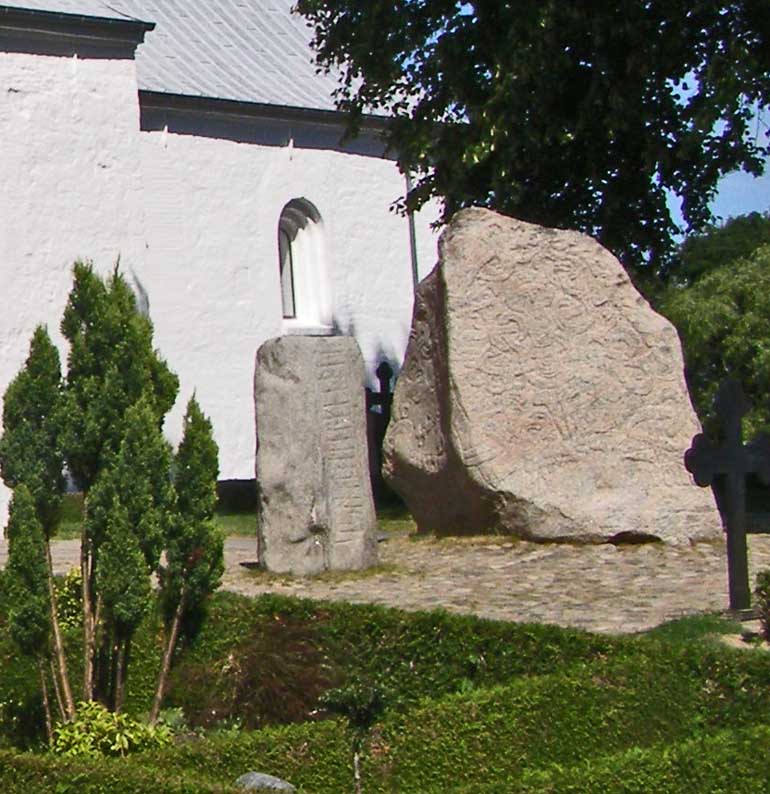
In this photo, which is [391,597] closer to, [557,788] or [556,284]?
[556,284]

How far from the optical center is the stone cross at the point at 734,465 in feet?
32.0

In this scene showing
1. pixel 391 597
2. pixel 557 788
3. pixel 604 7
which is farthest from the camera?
pixel 604 7

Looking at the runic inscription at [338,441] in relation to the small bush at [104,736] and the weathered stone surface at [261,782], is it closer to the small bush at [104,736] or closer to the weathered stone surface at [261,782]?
the small bush at [104,736]

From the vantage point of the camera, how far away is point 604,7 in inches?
751

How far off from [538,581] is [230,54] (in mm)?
15988

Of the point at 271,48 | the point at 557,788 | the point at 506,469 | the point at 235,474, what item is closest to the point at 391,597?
the point at 506,469

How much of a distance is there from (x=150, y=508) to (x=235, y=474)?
1718cm

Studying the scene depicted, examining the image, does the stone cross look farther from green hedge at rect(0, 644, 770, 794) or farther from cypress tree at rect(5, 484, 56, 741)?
cypress tree at rect(5, 484, 56, 741)

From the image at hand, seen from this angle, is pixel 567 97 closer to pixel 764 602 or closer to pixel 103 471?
pixel 764 602

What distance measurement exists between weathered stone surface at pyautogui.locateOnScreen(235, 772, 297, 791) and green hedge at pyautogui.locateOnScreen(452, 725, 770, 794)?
2.77 feet

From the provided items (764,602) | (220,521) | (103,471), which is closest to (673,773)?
(103,471)

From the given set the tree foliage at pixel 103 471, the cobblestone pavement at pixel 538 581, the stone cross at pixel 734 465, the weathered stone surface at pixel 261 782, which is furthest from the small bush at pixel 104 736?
the stone cross at pixel 734 465

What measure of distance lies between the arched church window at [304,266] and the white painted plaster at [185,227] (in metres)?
0.13

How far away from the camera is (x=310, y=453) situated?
12.2 metres
